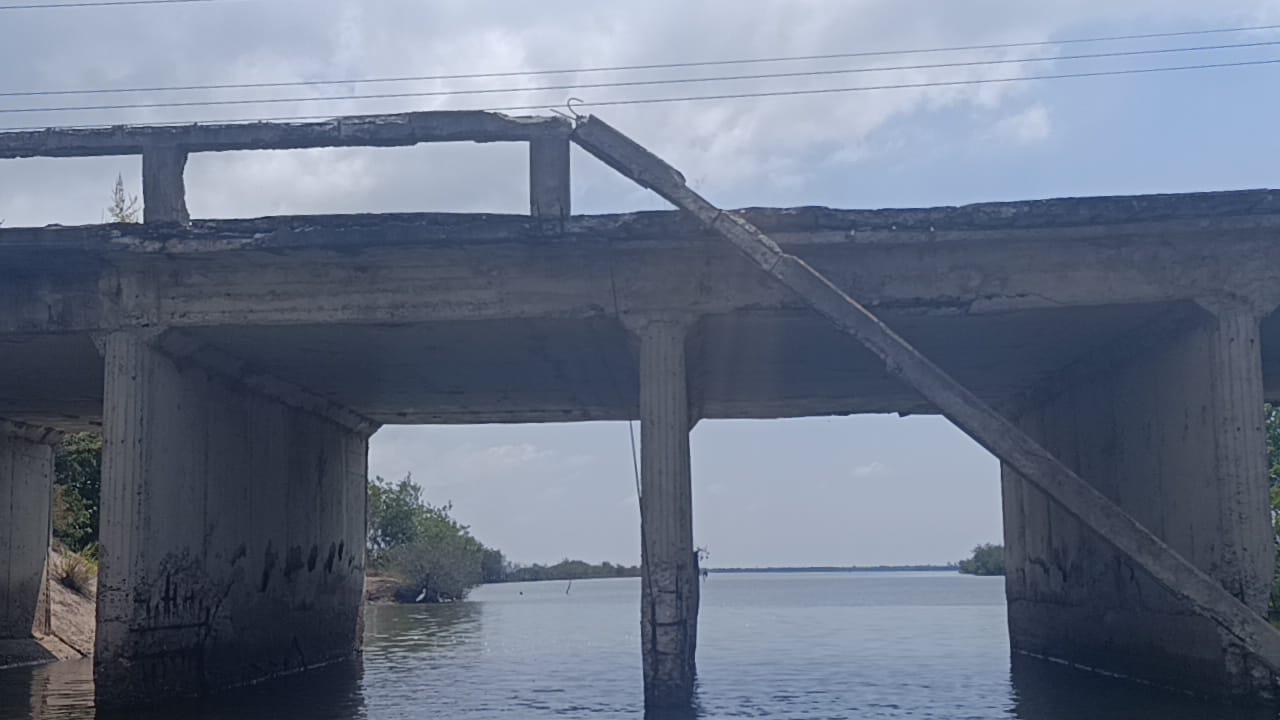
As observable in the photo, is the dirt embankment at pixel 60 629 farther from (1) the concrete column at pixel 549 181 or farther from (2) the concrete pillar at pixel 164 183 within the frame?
(1) the concrete column at pixel 549 181

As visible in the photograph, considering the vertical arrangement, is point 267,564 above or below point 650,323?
below

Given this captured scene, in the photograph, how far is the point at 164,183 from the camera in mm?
16094

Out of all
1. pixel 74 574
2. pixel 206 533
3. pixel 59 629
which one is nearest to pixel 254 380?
pixel 206 533

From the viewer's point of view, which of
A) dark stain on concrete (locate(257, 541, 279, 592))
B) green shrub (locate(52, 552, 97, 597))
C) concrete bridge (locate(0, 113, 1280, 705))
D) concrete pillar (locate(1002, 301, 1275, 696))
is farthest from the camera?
green shrub (locate(52, 552, 97, 597))

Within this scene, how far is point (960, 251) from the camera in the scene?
15.9 metres

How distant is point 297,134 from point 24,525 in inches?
470

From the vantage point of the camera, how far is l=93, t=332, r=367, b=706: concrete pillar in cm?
1582

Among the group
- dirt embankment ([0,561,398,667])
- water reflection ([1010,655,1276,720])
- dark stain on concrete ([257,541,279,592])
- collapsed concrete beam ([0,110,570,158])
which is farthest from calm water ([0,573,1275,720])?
collapsed concrete beam ([0,110,570,158])

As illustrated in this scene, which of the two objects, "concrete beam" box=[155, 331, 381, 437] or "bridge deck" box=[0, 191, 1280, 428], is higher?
"bridge deck" box=[0, 191, 1280, 428]

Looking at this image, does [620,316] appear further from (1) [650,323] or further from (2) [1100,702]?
(2) [1100,702]

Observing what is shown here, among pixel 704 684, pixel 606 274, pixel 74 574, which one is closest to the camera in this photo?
pixel 606 274

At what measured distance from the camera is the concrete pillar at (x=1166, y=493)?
15.1 meters

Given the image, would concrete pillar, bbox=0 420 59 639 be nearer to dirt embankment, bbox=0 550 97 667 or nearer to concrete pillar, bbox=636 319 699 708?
dirt embankment, bbox=0 550 97 667

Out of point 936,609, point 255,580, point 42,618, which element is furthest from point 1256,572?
point 936,609
